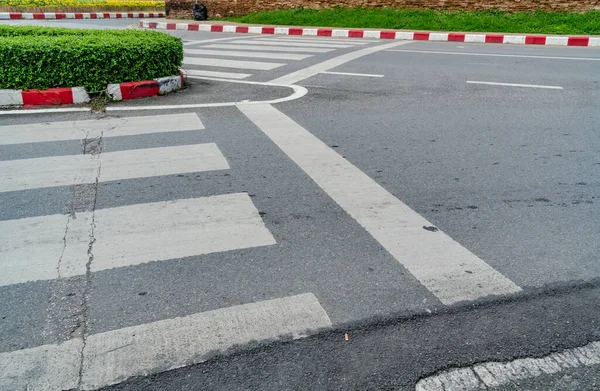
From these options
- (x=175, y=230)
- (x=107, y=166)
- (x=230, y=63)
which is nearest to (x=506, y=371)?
(x=175, y=230)

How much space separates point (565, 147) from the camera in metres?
4.73

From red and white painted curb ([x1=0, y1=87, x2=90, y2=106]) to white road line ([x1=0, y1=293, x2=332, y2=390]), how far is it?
4.86 metres

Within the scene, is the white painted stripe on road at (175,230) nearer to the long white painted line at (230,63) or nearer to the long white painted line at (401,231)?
the long white painted line at (401,231)

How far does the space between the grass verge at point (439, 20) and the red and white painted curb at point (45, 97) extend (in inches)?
421

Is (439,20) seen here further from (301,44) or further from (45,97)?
(45,97)

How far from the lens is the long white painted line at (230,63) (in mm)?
8970

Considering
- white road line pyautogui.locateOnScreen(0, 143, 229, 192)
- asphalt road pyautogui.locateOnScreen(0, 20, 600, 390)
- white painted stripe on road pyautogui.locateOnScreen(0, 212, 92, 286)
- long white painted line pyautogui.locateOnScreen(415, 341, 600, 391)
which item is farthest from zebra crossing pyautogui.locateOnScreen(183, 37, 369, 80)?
long white painted line pyautogui.locateOnScreen(415, 341, 600, 391)

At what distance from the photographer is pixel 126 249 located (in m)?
2.98

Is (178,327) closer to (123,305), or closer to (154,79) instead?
(123,305)

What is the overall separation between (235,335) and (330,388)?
0.49 m

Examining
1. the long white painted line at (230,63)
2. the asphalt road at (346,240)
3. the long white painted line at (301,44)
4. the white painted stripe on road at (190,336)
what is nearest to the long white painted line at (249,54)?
the long white painted line at (230,63)

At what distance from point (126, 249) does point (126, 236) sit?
0.55 feet

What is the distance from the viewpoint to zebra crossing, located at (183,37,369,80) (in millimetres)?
8727

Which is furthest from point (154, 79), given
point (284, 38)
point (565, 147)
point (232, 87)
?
point (284, 38)
